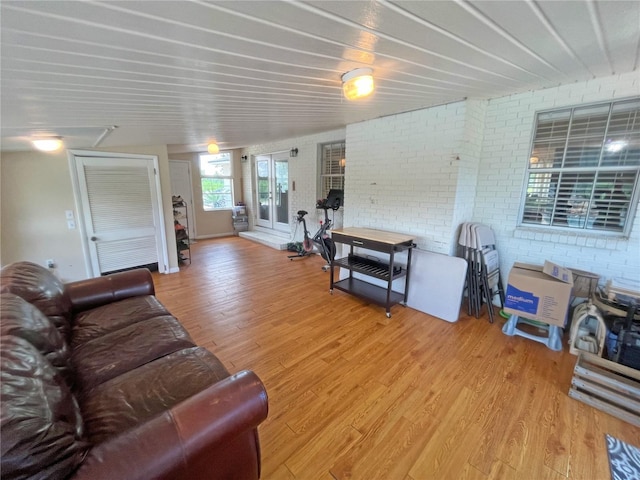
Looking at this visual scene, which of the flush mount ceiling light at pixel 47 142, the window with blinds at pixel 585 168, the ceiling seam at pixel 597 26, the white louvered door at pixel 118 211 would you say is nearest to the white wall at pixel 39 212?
the white louvered door at pixel 118 211

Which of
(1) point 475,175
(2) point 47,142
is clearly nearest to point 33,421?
(2) point 47,142

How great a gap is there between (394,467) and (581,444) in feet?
3.81

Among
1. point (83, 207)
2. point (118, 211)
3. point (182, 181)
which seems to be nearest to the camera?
point (83, 207)

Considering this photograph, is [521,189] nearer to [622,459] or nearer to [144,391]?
[622,459]

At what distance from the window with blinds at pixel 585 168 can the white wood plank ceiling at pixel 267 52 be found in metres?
0.41

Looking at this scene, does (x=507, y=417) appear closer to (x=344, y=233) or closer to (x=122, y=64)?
(x=344, y=233)

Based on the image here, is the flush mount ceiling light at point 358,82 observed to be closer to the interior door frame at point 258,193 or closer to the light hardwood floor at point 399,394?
the light hardwood floor at point 399,394

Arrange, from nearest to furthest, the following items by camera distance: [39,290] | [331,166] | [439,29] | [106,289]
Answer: [439,29] < [39,290] < [106,289] < [331,166]

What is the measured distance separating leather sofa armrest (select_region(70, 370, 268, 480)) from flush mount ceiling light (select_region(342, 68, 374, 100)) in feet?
6.21

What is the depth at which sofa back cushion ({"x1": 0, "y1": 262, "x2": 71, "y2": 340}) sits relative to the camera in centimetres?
172

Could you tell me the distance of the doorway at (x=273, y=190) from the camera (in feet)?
20.6

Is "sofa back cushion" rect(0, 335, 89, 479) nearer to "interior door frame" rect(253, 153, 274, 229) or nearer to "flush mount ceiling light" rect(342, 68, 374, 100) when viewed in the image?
"flush mount ceiling light" rect(342, 68, 374, 100)

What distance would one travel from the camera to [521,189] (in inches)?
118

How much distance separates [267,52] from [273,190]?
A: 17.2 feet
